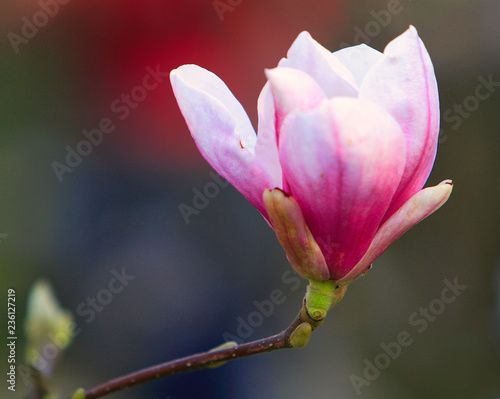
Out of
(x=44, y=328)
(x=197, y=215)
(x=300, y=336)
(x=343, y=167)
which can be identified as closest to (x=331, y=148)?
(x=343, y=167)

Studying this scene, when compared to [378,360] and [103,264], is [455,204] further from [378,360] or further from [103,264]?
[103,264]

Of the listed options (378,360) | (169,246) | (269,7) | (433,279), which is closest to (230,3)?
(269,7)

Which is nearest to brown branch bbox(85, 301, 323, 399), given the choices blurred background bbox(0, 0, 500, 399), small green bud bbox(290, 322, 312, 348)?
small green bud bbox(290, 322, 312, 348)

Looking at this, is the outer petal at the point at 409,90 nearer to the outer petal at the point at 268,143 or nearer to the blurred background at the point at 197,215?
the outer petal at the point at 268,143

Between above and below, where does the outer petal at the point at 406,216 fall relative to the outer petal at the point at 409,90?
below

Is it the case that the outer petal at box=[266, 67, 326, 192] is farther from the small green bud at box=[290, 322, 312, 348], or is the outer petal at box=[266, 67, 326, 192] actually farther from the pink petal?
the small green bud at box=[290, 322, 312, 348]

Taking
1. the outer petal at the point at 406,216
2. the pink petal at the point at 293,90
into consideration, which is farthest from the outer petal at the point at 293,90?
the outer petal at the point at 406,216

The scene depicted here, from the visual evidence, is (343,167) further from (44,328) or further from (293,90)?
(44,328)
